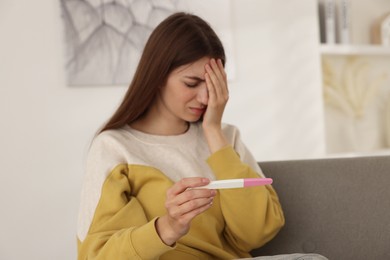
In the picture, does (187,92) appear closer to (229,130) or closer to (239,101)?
(229,130)

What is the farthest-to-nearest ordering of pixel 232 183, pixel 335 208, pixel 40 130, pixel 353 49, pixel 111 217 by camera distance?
pixel 353 49
pixel 40 130
pixel 335 208
pixel 111 217
pixel 232 183

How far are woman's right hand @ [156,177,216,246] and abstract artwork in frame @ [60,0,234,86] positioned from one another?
1368 millimetres

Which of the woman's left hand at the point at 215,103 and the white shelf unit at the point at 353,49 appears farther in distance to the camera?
the white shelf unit at the point at 353,49

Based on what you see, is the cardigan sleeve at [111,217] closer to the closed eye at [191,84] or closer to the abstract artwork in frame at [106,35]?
the closed eye at [191,84]

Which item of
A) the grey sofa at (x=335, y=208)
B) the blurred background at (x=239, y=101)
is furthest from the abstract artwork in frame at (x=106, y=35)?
the grey sofa at (x=335, y=208)

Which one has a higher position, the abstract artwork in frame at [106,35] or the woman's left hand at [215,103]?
the abstract artwork in frame at [106,35]

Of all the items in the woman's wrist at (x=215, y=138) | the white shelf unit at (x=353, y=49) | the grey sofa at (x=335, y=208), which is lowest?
the grey sofa at (x=335, y=208)

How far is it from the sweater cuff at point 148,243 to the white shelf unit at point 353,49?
2.01 meters

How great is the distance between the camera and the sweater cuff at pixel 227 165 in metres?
1.21

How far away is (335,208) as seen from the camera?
4.36 ft

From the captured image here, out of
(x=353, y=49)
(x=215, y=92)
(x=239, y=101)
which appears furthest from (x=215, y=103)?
(x=353, y=49)

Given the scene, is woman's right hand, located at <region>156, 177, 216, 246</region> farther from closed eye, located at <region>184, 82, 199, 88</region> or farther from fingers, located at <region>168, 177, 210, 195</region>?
closed eye, located at <region>184, 82, 199, 88</region>

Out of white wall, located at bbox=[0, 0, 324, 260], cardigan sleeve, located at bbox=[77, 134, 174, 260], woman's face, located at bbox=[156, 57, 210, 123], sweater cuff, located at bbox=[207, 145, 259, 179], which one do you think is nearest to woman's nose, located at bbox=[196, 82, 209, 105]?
woman's face, located at bbox=[156, 57, 210, 123]

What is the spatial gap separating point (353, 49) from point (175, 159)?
1850 mm
